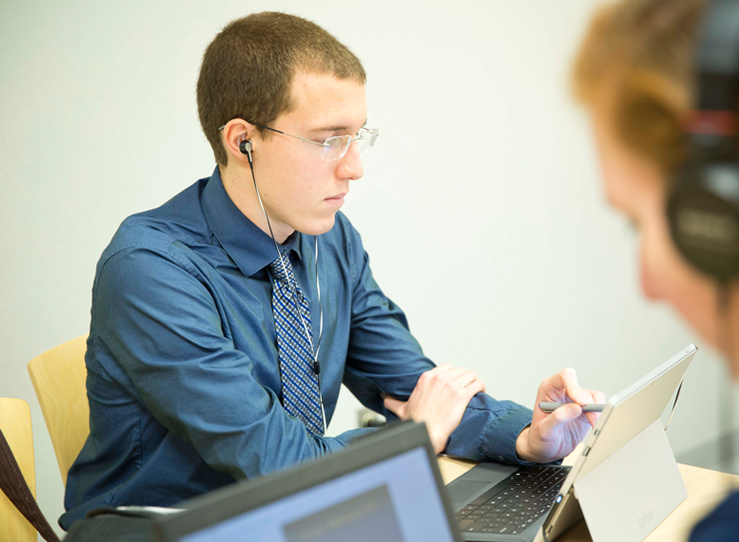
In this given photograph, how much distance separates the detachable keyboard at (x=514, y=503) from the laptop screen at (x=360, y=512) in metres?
0.40

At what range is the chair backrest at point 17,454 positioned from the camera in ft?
3.92

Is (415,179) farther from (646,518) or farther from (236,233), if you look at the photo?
(646,518)

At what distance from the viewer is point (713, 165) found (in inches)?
15.7

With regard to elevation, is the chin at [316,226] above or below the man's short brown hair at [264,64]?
below

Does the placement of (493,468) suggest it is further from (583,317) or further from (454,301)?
(583,317)

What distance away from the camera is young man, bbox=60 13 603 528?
3.50 feet

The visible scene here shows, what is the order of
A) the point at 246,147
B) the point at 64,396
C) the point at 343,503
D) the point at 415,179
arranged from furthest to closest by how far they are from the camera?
the point at 415,179 < the point at 64,396 < the point at 246,147 < the point at 343,503

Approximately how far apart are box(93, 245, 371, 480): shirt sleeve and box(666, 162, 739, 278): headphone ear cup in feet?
2.49

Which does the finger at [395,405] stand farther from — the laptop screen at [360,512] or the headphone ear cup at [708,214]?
the headphone ear cup at [708,214]

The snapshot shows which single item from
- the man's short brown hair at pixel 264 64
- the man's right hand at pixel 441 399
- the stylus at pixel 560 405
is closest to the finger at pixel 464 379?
the man's right hand at pixel 441 399

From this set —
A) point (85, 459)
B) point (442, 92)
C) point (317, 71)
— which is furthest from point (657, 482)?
point (442, 92)

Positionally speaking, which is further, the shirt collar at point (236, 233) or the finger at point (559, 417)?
the shirt collar at point (236, 233)

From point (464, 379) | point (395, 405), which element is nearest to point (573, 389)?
point (464, 379)

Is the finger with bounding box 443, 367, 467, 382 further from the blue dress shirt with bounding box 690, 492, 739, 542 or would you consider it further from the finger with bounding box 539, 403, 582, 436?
the blue dress shirt with bounding box 690, 492, 739, 542
